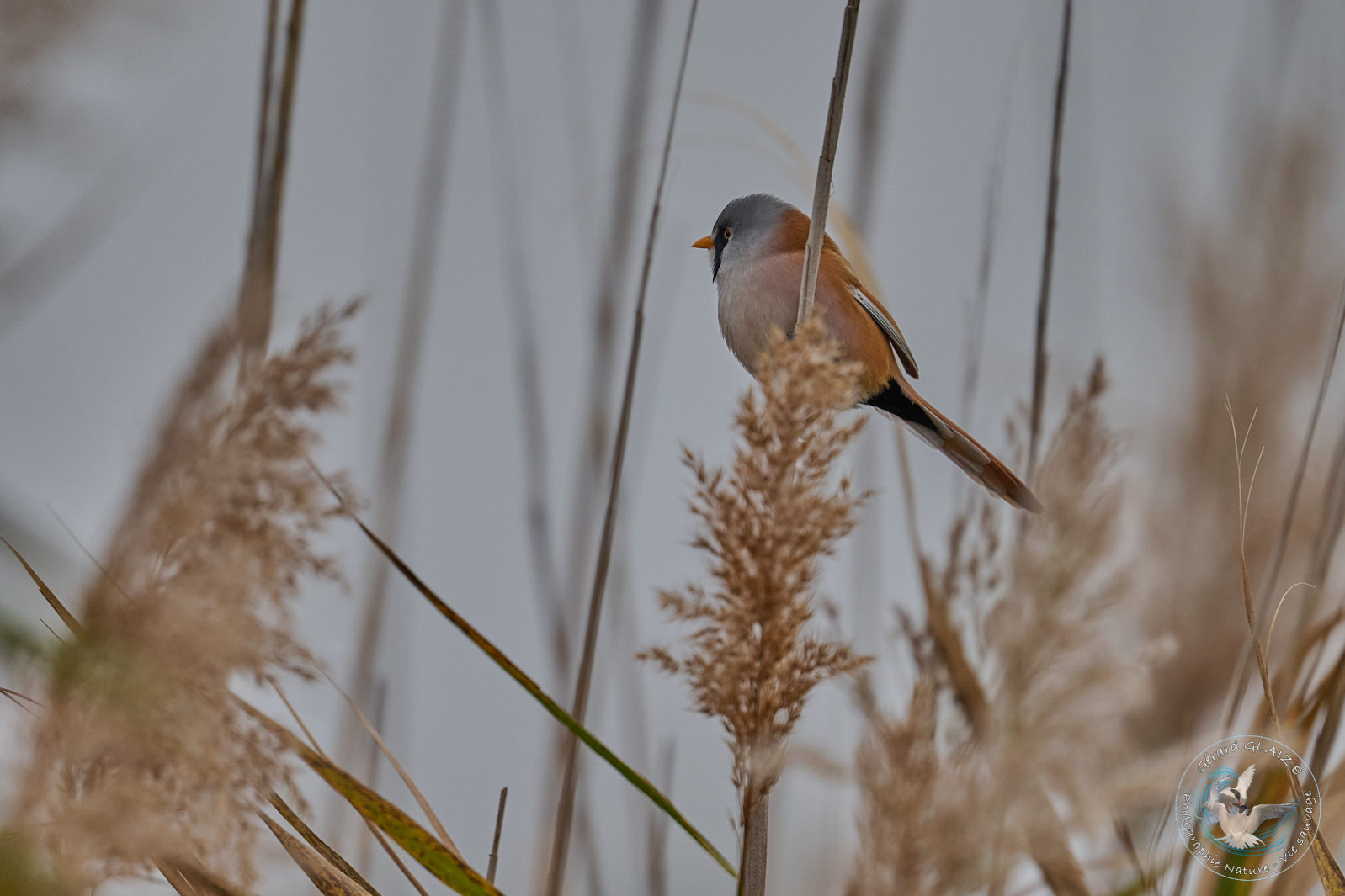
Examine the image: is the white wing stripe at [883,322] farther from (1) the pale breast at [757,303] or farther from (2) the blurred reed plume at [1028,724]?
(2) the blurred reed plume at [1028,724]

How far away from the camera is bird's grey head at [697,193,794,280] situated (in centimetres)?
139

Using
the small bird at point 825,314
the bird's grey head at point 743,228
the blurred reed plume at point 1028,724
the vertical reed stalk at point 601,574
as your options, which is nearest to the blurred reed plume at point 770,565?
the blurred reed plume at point 1028,724

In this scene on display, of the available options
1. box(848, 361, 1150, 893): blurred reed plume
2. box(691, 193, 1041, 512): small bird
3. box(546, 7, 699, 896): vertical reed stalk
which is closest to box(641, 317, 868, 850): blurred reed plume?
box(848, 361, 1150, 893): blurred reed plume

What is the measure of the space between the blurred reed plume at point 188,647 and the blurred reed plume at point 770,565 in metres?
0.24

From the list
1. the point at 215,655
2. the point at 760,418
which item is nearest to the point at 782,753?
the point at 760,418

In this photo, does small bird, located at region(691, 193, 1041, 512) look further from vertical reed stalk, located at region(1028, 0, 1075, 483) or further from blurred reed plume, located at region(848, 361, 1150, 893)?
blurred reed plume, located at region(848, 361, 1150, 893)

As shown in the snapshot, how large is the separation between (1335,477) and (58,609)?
1.05 m

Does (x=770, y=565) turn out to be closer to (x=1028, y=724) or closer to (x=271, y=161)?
(x=1028, y=724)

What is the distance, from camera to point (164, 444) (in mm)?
593

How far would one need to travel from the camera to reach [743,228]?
1456mm

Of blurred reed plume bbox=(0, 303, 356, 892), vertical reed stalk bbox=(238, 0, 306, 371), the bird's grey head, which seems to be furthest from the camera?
the bird's grey head

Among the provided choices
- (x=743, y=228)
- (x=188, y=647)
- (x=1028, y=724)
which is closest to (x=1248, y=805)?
(x=1028, y=724)

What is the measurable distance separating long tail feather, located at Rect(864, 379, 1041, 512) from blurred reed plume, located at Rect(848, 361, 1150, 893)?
317mm

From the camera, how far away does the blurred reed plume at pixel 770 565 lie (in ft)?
2.00
